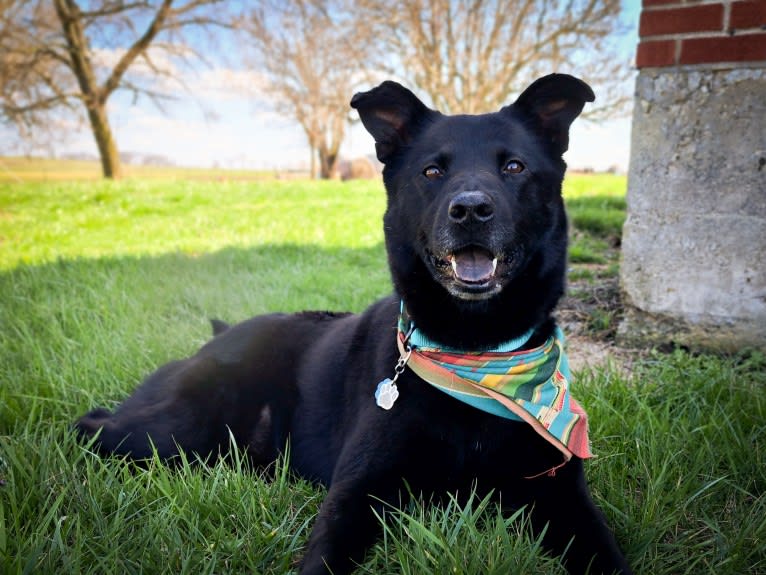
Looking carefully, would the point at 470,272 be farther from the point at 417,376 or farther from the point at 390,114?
the point at 390,114

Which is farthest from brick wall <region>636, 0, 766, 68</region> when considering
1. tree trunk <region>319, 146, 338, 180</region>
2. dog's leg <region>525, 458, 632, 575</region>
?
tree trunk <region>319, 146, 338, 180</region>

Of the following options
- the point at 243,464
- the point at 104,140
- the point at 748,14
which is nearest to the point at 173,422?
the point at 243,464

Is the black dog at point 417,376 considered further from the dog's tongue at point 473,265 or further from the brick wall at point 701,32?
the brick wall at point 701,32

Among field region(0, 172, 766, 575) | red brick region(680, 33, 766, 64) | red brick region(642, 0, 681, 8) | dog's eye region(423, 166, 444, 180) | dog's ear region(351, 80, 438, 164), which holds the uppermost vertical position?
red brick region(642, 0, 681, 8)

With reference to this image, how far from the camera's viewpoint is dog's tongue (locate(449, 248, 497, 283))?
6.61ft

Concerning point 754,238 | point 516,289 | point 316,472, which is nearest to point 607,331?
point 754,238

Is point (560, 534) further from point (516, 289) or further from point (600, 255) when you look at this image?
point (600, 255)

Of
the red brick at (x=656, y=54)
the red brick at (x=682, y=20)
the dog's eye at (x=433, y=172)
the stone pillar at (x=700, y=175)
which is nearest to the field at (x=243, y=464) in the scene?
the stone pillar at (x=700, y=175)

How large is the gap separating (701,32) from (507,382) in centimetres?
273

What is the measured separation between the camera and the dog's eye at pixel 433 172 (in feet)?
7.15

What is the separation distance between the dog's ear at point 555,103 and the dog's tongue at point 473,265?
2.09 feet

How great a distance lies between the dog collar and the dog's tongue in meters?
0.27

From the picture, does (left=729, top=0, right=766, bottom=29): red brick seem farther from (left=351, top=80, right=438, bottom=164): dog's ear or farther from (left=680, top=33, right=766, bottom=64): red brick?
(left=351, top=80, right=438, bottom=164): dog's ear

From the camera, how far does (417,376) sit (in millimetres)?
2043
